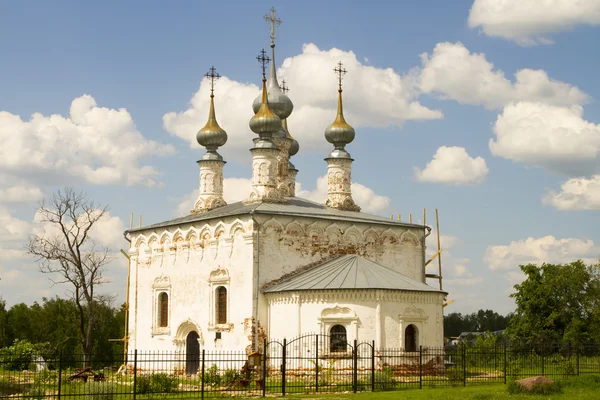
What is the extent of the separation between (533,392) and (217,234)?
1209cm

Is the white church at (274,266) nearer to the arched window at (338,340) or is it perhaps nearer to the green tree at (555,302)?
the arched window at (338,340)

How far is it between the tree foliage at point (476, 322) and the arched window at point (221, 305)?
6106 centimetres

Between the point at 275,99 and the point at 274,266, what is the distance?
7.68 metres

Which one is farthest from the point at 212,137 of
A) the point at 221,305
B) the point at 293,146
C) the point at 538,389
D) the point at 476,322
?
the point at 476,322

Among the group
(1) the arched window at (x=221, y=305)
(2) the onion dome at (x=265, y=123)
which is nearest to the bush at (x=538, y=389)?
(1) the arched window at (x=221, y=305)

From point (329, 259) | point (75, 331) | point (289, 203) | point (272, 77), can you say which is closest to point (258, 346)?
point (329, 259)

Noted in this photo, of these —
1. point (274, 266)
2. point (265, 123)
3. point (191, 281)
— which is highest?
point (265, 123)

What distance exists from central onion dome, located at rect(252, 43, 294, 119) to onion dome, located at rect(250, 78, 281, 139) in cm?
185

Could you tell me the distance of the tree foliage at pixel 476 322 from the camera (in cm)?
8663

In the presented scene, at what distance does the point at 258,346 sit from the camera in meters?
25.2

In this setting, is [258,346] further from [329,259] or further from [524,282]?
[524,282]

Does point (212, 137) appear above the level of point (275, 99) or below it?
below

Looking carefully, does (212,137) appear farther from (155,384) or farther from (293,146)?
(155,384)

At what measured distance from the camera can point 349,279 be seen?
80.9ft
